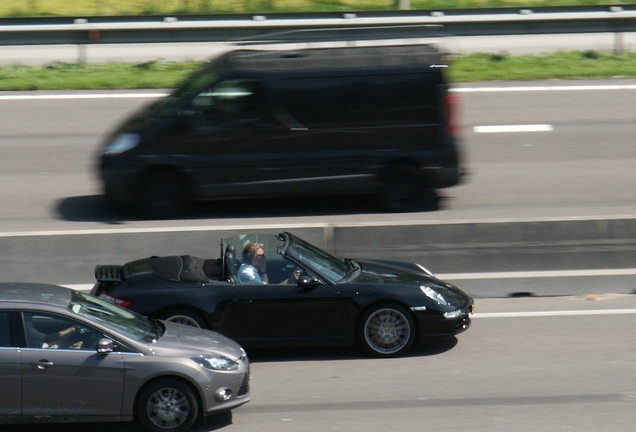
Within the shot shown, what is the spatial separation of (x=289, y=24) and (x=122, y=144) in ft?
28.1

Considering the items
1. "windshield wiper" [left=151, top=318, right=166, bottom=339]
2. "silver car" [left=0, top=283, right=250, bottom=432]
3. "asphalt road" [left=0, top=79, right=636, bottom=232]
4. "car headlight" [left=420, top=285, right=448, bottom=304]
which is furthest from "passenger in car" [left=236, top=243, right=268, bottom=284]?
"asphalt road" [left=0, top=79, right=636, bottom=232]

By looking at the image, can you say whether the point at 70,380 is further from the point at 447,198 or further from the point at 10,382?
the point at 447,198

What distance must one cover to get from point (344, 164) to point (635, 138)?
20.1 ft

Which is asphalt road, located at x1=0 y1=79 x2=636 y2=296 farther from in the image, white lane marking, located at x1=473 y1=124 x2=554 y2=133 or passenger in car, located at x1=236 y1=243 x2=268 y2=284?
passenger in car, located at x1=236 y1=243 x2=268 y2=284

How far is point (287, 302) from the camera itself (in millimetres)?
9078

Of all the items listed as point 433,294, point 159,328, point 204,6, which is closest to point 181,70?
point 204,6

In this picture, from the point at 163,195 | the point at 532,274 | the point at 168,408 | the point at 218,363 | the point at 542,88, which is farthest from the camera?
the point at 542,88

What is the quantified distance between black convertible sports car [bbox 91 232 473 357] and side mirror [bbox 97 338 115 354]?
1672mm

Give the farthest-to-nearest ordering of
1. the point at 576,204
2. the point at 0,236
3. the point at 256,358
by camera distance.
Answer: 1. the point at 576,204
2. the point at 0,236
3. the point at 256,358

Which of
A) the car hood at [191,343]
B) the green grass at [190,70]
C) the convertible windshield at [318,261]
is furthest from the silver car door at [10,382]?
the green grass at [190,70]

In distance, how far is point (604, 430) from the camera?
7.20 meters

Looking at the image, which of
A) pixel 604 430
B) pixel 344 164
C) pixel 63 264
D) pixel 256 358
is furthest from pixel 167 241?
pixel 604 430

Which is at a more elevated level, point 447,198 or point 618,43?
point 618,43

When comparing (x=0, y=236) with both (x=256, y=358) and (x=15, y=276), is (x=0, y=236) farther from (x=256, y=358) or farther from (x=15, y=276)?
(x=256, y=358)
